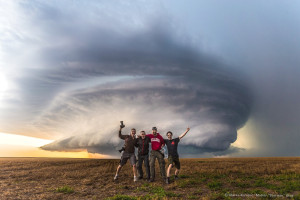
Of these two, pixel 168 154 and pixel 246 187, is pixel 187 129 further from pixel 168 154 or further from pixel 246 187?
pixel 246 187

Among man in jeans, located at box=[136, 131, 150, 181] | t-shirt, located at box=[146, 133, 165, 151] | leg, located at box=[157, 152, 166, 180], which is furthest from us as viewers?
man in jeans, located at box=[136, 131, 150, 181]

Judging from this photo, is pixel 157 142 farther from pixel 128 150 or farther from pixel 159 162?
pixel 128 150

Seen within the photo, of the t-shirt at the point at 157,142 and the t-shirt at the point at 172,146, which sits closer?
the t-shirt at the point at 172,146

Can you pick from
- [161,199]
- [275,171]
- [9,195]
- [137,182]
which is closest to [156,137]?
[137,182]

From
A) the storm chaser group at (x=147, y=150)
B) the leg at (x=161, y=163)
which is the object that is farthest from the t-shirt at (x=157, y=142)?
the leg at (x=161, y=163)

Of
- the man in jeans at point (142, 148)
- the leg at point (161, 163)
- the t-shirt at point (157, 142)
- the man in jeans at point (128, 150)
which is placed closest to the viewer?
the leg at point (161, 163)

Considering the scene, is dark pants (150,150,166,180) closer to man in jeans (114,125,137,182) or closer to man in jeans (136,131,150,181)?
man in jeans (136,131,150,181)

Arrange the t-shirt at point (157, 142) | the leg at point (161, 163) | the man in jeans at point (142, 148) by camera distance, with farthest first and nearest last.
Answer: the man in jeans at point (142, 148) → the t-shirt at point (157, 142) → the leg at point (161, 163)

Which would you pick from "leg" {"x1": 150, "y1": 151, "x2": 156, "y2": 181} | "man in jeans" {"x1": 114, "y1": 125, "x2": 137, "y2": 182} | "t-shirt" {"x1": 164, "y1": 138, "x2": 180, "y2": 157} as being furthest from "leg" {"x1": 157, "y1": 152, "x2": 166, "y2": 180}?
"man in jeans" {"x1": 114, "y1": 125, "x2": 137, "y2": 182}

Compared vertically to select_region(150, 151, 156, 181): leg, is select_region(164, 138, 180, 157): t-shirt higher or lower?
higher

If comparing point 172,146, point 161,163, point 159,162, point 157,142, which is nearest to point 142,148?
point 157,142

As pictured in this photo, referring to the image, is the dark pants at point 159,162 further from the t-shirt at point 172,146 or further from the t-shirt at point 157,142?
the t-shirt at point 172,146

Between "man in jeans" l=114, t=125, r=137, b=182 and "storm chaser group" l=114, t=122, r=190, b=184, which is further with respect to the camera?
"man in jeans" l=114, t=125, r=137, b=182

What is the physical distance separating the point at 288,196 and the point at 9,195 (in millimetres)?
12354
